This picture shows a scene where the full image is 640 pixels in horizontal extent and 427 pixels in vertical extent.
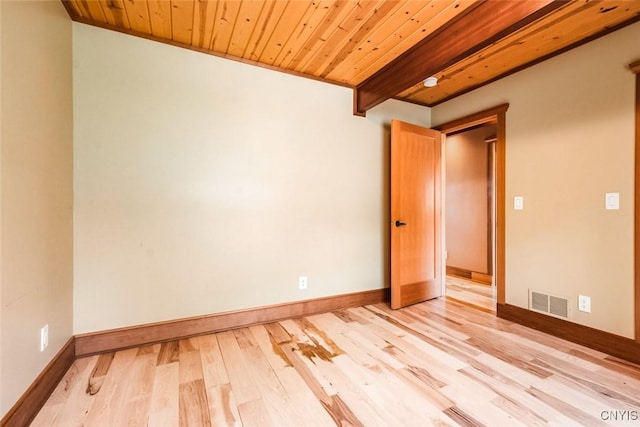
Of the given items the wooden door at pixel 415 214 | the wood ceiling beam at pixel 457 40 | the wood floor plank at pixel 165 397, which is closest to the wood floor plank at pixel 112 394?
the wood floor plank at pixel 165 397

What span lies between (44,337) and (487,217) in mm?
4730

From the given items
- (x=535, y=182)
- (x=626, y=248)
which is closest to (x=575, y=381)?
(x=626, y=248)

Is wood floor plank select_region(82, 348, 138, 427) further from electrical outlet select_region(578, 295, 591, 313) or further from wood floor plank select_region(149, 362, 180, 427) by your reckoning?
electrical outlet select_region(578, 295, 591, 313)

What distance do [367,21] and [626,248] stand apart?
2444 mm

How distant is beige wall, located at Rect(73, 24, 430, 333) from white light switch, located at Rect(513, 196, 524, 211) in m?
1.43

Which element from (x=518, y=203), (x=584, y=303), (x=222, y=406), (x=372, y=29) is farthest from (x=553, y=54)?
(x=222, y=406)

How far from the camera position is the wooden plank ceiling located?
68.0 inches

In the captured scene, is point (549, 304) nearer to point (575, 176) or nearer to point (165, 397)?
point (575, 176)

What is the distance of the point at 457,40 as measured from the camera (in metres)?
1.86

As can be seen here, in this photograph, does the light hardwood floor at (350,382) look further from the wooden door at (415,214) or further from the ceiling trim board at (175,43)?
the ceiling trim board at (175,43)

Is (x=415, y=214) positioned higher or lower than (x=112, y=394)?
higher

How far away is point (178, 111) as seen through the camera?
218cm

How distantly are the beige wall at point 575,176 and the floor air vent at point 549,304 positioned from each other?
0.05 m

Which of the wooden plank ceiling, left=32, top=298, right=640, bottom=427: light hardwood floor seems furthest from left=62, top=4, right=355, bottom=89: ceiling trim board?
left=32, top=298, right=640, bottom=427: light hardwood floor
